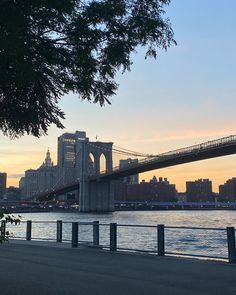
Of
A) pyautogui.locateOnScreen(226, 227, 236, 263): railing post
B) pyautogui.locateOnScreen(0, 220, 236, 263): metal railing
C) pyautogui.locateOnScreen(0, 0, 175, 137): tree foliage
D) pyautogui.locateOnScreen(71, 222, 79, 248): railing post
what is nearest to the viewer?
pyautogui.locateOnScreen(0, 0, 175, 137): tree foliage

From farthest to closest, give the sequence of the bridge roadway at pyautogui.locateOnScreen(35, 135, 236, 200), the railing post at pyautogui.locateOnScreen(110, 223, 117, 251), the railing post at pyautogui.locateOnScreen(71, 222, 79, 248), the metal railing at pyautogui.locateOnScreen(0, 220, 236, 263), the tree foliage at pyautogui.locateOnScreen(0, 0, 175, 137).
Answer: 1. the bridge roadway at pyautogui.locateOnScreen(35, 135, 236, 200)
2. the railing post at pyautogui.locateOnScreen(71, 222, 79, 248)
3. the railing post at pyautogui.locateOnScreen(110, 223, 117, 251)
4. the metal railing at pyautogui.locateOnScreen(0, 220, 236, 263)
5. the tree foliage at pyautogui.locateOnScreen(0, 0, 175, 137)

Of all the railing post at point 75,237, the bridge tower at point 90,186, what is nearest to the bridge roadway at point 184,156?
the bridge tower at point 90,186

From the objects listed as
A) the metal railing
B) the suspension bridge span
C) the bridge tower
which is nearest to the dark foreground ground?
the metal railing

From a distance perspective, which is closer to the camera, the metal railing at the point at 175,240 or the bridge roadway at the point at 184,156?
the metal railing at the point at 175,240

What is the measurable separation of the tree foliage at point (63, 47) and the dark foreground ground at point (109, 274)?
333cm

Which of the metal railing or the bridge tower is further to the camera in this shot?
the bridge tower

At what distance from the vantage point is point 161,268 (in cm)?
1105

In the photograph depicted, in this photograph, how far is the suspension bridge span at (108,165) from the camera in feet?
232

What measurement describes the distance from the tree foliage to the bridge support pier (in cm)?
9549

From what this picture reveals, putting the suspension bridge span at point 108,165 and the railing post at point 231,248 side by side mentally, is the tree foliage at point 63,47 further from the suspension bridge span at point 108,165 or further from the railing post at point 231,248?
the suspension bridge span at point 108,165

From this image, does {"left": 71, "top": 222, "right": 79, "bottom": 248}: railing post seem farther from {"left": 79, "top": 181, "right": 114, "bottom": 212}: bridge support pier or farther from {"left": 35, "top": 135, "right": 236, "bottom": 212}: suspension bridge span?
{"left": 79, "top": 181, "right": 114, "bottom": 212}: bridge support pier

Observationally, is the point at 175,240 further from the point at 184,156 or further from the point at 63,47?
the point at 184,156

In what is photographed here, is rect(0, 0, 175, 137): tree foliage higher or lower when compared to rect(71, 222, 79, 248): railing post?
higher

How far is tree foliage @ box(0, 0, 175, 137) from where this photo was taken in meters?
4.85
